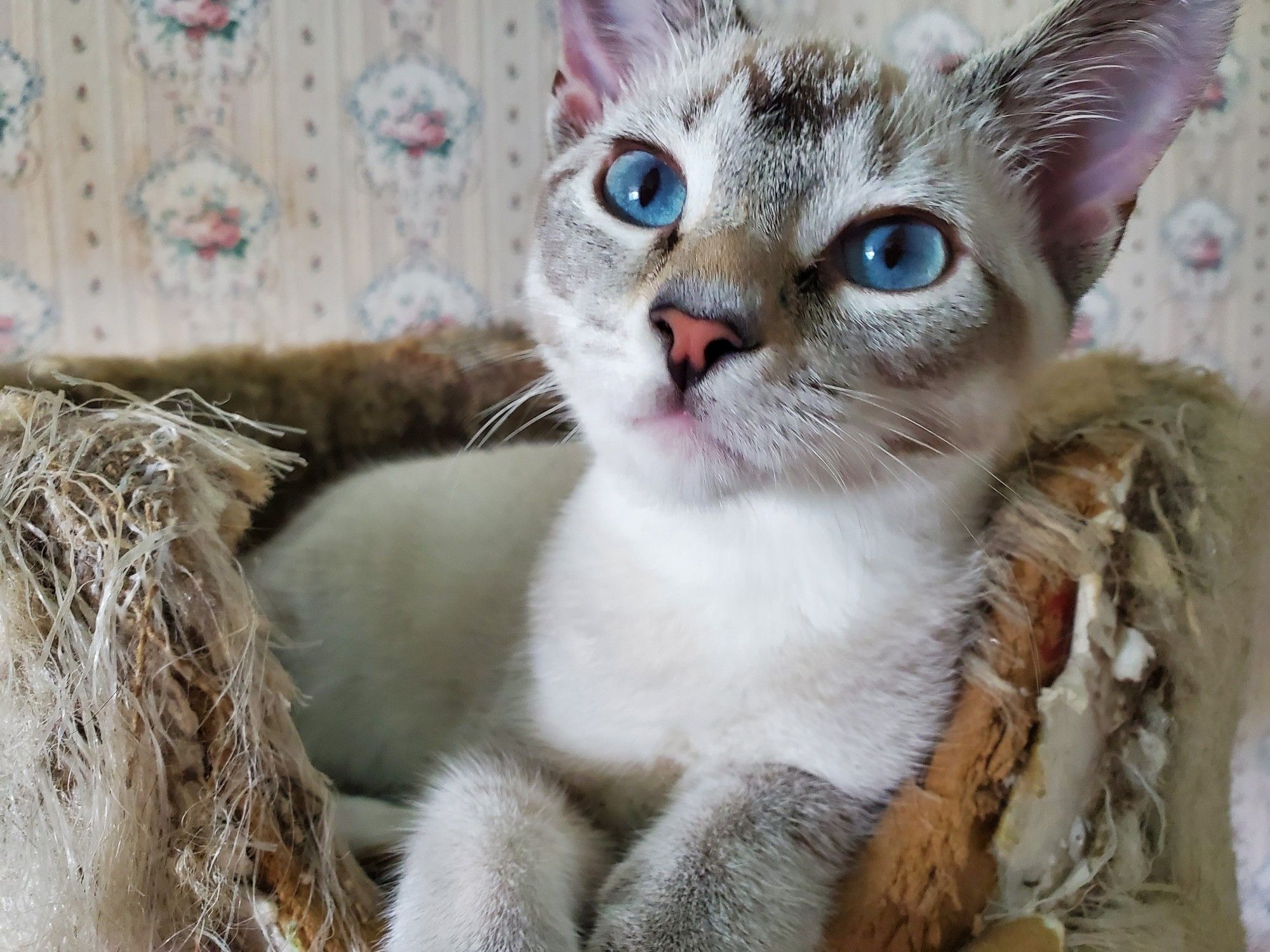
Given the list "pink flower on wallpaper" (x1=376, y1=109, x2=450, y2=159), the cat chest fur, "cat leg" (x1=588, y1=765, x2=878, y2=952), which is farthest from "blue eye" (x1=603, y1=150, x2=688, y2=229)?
"pink flower on wallpaper" (x1=376, y1=109, x2=450, y2=159)

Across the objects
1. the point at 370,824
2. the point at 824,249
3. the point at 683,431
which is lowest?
the point at 370,824

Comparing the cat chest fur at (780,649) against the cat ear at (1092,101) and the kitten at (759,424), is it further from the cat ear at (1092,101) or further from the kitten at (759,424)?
the cat ear at (1092,101)

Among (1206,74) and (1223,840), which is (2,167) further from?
(1223,840)

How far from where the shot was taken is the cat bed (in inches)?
22.9

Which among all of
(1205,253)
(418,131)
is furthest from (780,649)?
(1205,253)

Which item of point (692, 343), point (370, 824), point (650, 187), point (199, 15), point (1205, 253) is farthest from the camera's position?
point (1205, 253)

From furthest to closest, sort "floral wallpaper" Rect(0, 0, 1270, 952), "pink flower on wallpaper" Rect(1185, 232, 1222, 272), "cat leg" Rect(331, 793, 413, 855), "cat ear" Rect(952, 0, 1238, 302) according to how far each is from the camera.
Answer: "pink flower on wallpaper" Rect(1185, 232, 1222, 272)
"floral wallpaper" Rect(0, 0, 1270, 952)
"cat leg" Rect(331, 793, 413, 855)
"cat ear" Rect(952, 0, 1238, 302)

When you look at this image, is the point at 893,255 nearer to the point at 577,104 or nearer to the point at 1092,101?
the point at 1092,101

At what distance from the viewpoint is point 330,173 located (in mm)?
1776

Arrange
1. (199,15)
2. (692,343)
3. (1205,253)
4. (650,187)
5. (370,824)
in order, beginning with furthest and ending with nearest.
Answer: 1. (1205,253)
2. (199,15)
3. (370,824)
4. (650,187)
5. (692,343)

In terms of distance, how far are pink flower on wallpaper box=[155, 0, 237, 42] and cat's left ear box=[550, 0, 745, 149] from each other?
118 cm

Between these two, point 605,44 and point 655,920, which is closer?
point 655,920

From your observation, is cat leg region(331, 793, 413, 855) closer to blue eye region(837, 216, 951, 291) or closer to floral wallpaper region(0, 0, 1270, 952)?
blue eye region(837, 216, 951, 291)

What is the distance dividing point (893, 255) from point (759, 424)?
19cm
